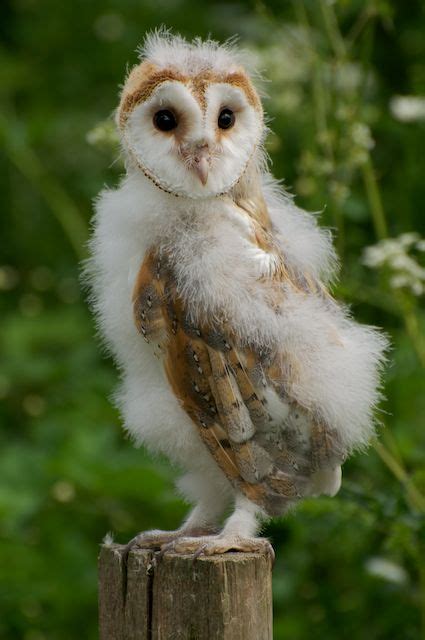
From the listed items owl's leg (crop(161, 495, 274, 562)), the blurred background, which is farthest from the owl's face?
owl's leg (crop(161, 495, 274, 562))

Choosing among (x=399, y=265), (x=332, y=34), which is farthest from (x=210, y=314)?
(x=332, y=34)

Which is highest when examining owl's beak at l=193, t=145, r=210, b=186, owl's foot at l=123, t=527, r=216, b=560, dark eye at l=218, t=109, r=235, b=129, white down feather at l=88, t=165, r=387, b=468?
dark eye at l=218, t=109, r=235, b=129

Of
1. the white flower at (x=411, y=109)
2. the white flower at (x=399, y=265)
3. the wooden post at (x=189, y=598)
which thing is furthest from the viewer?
the white flower at (x=411, y=109)

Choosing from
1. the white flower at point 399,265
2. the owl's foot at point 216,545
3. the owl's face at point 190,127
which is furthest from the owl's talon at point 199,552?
the white flower at point 399,265

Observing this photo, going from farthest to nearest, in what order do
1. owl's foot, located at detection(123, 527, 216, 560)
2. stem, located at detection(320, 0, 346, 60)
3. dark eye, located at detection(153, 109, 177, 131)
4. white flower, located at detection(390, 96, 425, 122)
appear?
white flower, located at detection(390, 96, 425, 122)
stem, located at detection(320, 0, 346, 60)
owl's foot, located at detection(123, 527, 216, 560)
dark eye, located at detection(153, 109, 177, 131)

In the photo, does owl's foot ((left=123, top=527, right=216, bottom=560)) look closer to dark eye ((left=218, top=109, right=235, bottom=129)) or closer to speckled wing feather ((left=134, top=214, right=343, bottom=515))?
speckled wing feather ((left=134, top=214, right=343, bottom=515))

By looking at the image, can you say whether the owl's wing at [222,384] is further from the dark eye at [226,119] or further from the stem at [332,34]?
the stem at [332,34]

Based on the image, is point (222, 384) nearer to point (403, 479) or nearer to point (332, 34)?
point (403, 479)

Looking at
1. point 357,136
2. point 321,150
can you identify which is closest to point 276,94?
point 321,150
